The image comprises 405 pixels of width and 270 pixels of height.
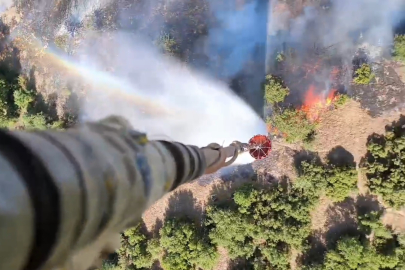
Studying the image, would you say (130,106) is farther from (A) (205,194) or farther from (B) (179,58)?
(A) (205,194)

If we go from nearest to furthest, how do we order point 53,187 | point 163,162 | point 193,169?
point 53,187 → point 163,162 → point 193,169

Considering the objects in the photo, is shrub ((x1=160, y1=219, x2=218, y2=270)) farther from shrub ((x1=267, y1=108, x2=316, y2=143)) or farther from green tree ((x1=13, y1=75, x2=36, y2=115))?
green tree ((x1=13, y1=75, x2=36, y2=115))

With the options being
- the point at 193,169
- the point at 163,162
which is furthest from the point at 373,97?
the point at 163,162

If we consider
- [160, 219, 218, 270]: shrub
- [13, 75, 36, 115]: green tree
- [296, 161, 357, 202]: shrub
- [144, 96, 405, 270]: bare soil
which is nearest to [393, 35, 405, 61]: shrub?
[144, 96, 405, 270]: bare soil

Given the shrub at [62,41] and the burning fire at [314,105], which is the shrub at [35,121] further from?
the burning fire at [314,105]

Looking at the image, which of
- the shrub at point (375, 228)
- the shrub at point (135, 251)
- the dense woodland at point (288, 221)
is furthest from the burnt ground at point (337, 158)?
the shrub at point (135, 251)

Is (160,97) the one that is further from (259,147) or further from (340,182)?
(340,182)

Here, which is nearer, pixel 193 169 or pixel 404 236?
pixel 193 169
